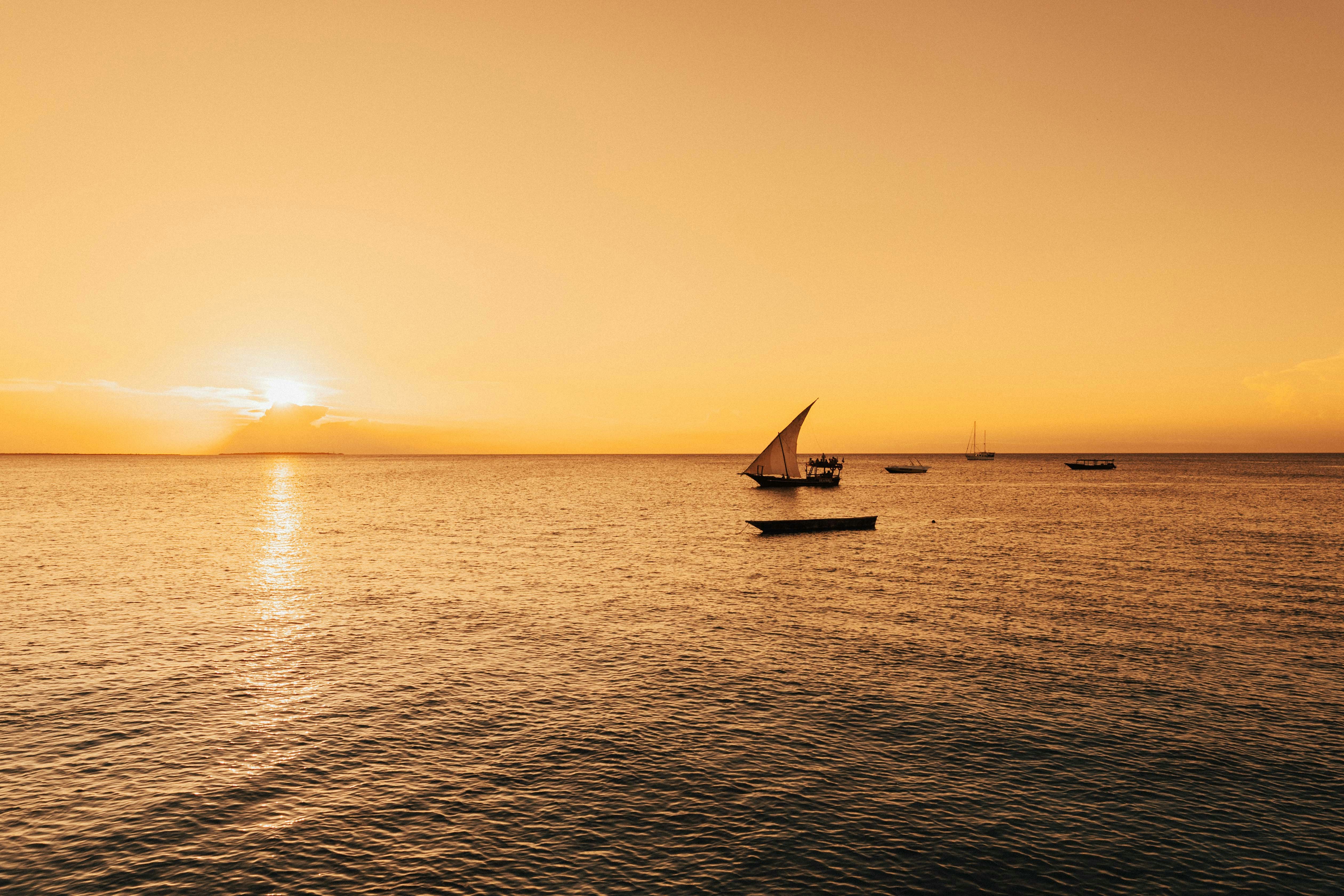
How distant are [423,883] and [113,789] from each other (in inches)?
435

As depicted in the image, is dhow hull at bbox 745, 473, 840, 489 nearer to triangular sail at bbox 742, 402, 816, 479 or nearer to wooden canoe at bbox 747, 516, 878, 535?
triangular sail at bbox 742, 402, 816, 479

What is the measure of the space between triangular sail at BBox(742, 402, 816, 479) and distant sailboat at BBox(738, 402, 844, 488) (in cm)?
5

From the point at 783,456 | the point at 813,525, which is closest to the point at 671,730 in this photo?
the point at 813,525

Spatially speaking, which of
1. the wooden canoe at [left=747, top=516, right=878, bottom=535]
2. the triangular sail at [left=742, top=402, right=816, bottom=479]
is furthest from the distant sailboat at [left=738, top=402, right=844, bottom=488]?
the wooden canoe at [left=747, top=516, right=878, bottom=535]

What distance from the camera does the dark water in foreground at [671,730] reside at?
61.3ft

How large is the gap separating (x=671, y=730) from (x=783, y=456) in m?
130

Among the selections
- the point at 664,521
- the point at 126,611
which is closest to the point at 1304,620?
the point at 126,611

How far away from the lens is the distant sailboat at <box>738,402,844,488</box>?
485 feet

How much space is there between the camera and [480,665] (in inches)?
1382

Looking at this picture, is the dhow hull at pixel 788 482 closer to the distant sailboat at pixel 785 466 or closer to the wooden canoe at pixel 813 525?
the distant sailboat at pixel 785 466

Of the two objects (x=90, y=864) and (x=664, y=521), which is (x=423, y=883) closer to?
(x=90, y=864)

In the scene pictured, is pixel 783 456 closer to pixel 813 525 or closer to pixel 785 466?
pixel 785 466

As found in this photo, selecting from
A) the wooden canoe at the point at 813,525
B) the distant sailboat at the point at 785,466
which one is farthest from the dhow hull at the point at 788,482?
the wooden canoe at the point at 813,525

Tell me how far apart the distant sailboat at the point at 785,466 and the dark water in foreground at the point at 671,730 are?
3359 inches
